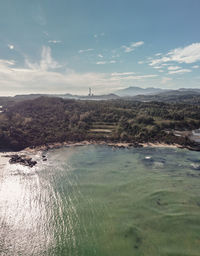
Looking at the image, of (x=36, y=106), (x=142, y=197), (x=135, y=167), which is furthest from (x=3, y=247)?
(x=36, y=106)

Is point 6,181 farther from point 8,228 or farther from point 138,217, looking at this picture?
point 138,217

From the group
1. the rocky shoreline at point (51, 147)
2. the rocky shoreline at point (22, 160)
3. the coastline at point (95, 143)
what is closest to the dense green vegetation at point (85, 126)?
the coastline at point (95, 143)

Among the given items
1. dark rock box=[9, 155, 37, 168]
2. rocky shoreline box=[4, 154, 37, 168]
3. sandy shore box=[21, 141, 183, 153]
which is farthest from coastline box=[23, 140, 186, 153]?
dark rock box=[9, 155, 37, 168]

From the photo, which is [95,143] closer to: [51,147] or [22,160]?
[51,147]

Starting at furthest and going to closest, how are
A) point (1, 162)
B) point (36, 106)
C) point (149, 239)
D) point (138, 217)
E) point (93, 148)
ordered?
point (36, 106) < point (93, 148) < point (1, 162) < point (138, 217) < point (149, 239)

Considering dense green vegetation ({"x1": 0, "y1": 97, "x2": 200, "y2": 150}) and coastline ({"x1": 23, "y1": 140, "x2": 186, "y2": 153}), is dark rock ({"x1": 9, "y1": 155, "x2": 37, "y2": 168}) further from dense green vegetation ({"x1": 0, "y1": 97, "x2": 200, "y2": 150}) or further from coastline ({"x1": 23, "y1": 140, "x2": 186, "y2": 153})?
dense green vegetation ({"x1": 0, "y1": 97, "x2": 200, "y2": 150})

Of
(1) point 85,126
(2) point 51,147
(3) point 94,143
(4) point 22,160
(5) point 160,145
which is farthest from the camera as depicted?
(1) point 85,126

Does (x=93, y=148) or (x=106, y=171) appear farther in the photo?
(x=93, y=148)

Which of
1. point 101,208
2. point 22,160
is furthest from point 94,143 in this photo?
point 101,208
